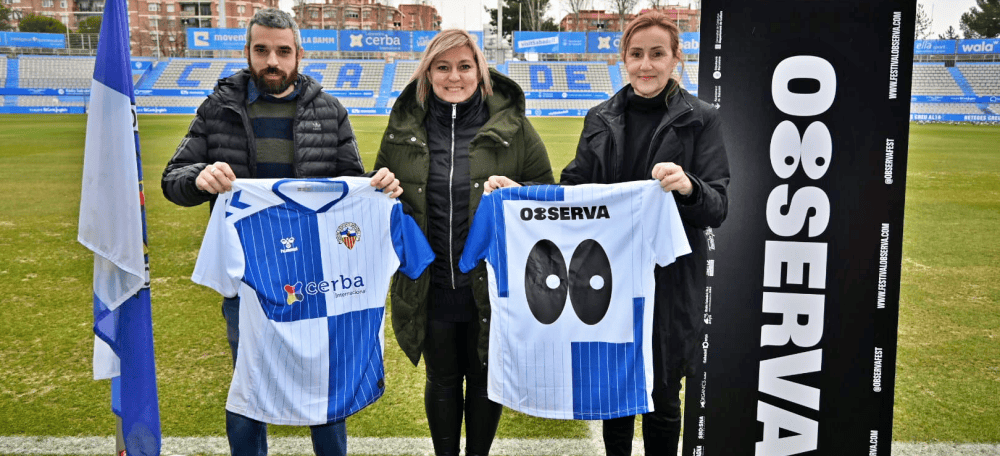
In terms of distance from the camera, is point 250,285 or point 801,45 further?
point 801,45

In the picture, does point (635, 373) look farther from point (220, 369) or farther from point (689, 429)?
point (220, 369)

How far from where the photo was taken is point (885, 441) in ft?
8.34

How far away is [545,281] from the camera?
223 centimetres

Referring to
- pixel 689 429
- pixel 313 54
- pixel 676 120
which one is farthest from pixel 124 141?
pixel 313 54

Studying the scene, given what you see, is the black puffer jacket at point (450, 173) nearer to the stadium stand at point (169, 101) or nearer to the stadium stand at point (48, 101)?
the stadium stand at point (169, 101)

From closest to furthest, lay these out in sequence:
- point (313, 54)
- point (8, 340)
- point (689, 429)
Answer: point (689, 429)
point (8, 340)
point (313, 54)

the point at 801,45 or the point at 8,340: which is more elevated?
the point at 801,45

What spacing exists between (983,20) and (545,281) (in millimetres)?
37091

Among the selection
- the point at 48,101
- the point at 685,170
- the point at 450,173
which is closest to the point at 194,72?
the point at 48,101

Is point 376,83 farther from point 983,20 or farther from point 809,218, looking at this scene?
point 809,218

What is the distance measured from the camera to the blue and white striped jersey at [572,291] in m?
2.18

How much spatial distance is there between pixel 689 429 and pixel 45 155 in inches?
590

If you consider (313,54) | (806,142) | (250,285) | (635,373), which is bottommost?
(635,373)

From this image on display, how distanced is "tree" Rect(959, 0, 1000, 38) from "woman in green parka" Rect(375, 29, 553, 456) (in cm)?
3445
